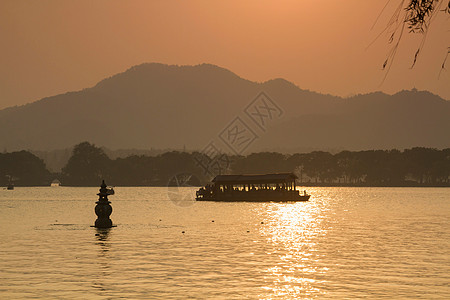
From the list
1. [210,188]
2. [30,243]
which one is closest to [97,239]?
[30,243]

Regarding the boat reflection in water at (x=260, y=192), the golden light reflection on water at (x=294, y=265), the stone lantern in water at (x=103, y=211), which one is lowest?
the golden light reflection on water at (x=294, y=265)

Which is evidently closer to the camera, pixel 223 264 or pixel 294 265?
pixel 294 265

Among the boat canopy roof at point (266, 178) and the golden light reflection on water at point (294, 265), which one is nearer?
the golden light reflection on water at point (294, 265)

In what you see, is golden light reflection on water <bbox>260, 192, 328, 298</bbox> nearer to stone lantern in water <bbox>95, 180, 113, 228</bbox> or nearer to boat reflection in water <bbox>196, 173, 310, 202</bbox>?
stone lantern in water <bbox>95, 180, 113, 228</bbox>

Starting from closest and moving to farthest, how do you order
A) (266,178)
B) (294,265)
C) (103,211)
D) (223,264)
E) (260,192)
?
(294,265) → (223,264) → (103,211) → (266,178) → (260,192)

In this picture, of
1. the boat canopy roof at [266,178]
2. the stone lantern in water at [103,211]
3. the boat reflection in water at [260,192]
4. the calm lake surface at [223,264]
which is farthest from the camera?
the boat reflection in water at [260,192]

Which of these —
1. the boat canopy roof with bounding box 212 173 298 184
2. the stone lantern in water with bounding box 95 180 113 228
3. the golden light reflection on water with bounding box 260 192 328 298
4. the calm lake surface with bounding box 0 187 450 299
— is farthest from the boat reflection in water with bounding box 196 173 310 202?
the stone lantern in water with bounding box 95 180 113 228

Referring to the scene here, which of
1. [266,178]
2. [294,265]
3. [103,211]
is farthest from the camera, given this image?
[266,178]

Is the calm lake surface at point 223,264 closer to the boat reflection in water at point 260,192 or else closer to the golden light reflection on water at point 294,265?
the golden light reflection on water at point 294,265

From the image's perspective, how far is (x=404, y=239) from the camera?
193 ft

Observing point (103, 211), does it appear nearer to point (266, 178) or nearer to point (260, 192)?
point (266, 178)

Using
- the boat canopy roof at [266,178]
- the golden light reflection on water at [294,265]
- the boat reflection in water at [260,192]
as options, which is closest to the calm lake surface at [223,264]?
the golden light reflection on water at [294,265]

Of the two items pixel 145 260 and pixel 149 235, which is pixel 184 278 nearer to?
pixel 145 260

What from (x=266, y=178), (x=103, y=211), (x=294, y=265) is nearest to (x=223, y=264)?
(x=294, y=265)
